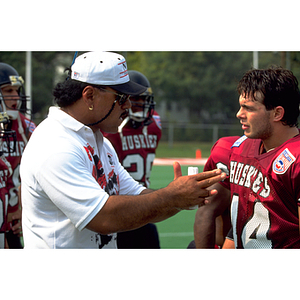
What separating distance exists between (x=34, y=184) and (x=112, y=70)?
0.76 metres

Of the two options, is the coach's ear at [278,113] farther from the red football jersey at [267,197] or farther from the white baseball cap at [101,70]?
the white baseball cap at [101,70]

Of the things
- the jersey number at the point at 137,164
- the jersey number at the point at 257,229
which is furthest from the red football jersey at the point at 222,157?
the jersey number at the point at 137,164

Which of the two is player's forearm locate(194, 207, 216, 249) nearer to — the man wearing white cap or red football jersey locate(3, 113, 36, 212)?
the man wearing white cap

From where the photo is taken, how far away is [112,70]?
2.18 meters

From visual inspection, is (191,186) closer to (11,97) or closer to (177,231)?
(11,97)

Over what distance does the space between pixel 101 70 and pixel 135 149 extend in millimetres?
2748

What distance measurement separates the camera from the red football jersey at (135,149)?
4.74 m

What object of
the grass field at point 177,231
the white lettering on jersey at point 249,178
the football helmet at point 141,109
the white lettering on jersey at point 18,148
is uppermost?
the football helmet at point 141,109

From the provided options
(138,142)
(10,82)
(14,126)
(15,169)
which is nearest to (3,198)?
(15,169)

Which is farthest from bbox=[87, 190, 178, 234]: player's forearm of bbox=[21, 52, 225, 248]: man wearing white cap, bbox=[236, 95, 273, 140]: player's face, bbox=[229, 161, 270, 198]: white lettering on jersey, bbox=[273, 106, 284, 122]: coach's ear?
bbox=[273, 106, 284, 122]: coach's ear

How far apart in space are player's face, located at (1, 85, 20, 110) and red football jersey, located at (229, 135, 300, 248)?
3112 millimetres

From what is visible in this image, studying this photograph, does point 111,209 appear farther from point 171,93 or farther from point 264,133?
point 171,93

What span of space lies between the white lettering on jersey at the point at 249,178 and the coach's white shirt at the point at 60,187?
A: 0.85m

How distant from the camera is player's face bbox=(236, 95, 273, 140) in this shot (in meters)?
2.38
